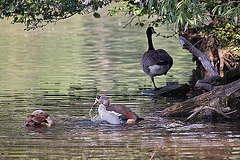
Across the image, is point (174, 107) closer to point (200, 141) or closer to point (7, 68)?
point (200, 141)

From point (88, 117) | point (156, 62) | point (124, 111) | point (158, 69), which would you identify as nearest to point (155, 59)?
point (156, 62)

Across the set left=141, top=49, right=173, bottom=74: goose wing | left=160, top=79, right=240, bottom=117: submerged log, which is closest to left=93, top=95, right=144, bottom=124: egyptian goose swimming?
left=160, top=79, right=240, bottom=117: submerged log

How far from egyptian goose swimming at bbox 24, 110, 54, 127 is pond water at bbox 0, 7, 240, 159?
0.53ft

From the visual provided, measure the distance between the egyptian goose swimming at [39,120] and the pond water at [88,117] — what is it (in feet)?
0.53

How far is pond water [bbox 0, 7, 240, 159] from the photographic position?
929cm

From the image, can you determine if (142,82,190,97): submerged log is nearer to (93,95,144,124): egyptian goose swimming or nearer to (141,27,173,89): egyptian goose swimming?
(141,27,173,89): egyptian goose swimming

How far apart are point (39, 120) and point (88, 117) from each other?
5.25 feet

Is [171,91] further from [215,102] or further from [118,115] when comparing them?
[118,115]

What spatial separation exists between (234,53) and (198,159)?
14.3 m

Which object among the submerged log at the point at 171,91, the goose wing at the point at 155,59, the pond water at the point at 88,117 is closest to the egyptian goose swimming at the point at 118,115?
the pond water at the point at 88,117

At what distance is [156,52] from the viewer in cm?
1798

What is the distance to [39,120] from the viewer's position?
37.7 ft

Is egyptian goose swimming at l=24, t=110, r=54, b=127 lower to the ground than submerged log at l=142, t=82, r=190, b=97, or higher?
higher

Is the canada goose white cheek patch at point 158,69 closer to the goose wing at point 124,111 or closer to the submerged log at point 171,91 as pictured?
the submerged log at point 171,91
